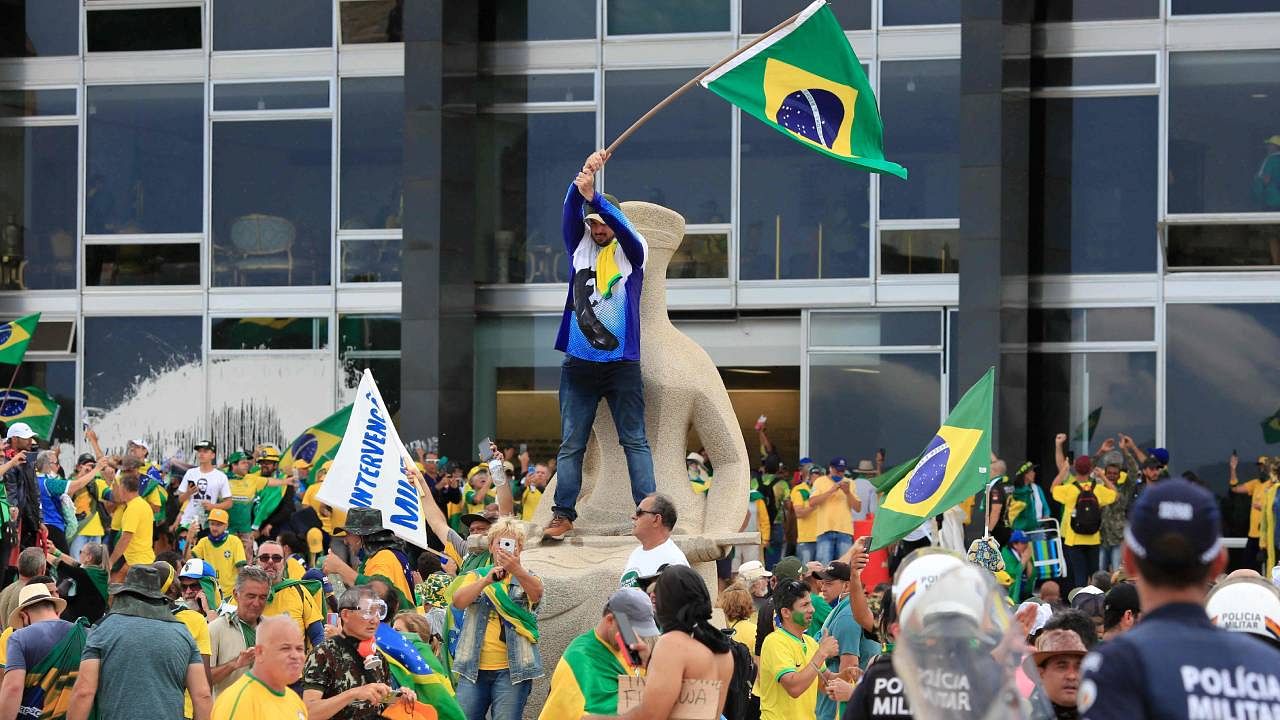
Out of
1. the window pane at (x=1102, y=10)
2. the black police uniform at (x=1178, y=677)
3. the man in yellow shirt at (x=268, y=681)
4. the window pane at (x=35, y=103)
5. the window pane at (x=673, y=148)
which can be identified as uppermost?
the window pane at (x=1102, y=10)

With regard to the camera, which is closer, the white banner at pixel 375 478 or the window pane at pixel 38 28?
the white banner at pixel 375 478

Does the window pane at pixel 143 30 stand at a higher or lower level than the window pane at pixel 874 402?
higher

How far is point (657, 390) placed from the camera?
12070mm

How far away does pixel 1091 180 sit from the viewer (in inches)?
998

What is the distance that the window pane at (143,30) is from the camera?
2828 cm

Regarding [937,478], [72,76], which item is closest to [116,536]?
[937,478]

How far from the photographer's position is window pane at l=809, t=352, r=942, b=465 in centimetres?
2519

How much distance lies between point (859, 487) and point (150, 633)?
13842mm

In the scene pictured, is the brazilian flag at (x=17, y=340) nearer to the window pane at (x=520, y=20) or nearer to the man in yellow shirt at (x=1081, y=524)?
the window pane at (x=520, y=20)

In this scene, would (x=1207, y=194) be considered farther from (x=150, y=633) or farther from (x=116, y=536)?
(x=150, y=633)

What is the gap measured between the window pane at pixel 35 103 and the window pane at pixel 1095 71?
47.7ft

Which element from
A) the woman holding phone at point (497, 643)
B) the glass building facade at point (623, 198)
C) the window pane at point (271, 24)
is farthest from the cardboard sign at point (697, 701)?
the window pane at point (271, 24)

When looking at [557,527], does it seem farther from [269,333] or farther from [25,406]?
[269,333]

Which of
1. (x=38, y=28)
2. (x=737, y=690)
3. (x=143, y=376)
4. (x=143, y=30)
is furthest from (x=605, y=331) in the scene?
(x=38, y=28)
